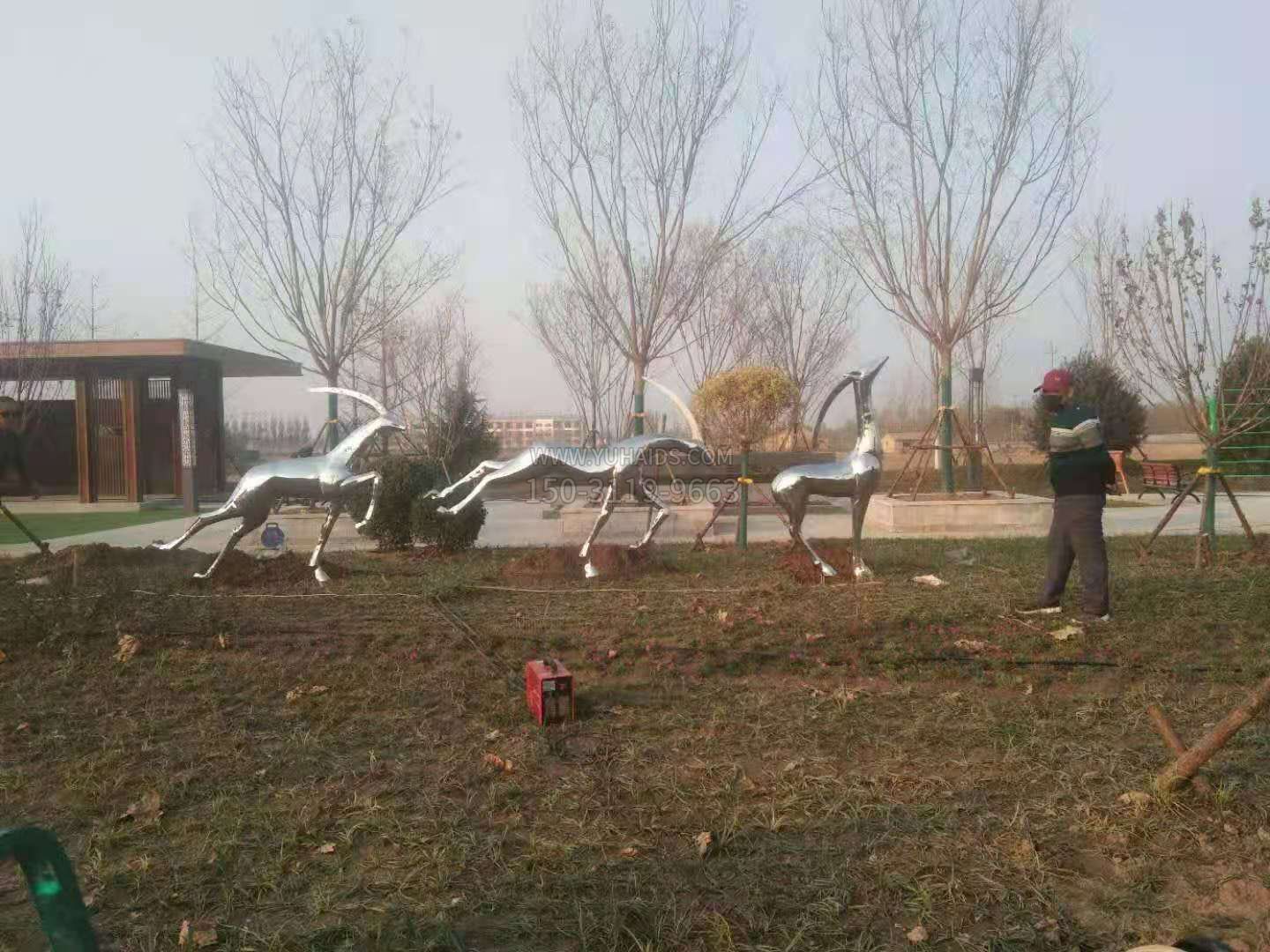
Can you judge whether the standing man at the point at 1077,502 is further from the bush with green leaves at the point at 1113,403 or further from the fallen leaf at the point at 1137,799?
the bush with green leaves at the point at 1113,403

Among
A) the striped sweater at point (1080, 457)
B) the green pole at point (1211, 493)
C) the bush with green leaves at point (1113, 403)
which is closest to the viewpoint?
the striped sweater at point (1080, 457)

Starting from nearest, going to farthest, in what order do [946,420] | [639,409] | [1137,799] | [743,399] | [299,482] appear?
[1137,799] → [299,482] → [639,409] → [946,420] → [743,399]

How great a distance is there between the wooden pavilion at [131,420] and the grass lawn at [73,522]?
1.09m

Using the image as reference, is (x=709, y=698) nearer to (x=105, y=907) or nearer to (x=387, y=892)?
(x=387, y=892)

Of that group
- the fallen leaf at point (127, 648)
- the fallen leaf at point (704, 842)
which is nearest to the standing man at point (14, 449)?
the fallen leaf at point (127, 648)

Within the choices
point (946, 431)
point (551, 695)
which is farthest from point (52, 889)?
point (946, 431)

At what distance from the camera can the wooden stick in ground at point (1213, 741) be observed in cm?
308

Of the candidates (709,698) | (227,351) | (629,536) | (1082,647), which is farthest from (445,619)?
(227,351)

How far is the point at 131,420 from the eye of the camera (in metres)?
21.1

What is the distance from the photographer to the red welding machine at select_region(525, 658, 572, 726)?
4477 mm

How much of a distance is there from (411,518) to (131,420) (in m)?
13.9

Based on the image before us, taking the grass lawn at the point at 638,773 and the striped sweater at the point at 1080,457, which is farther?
the striped sweater at the point at 1080,457

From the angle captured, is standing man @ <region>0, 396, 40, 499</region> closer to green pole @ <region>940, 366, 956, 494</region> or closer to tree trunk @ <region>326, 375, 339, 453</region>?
tree trunk @ <region>326, 375, 339, 453</region>

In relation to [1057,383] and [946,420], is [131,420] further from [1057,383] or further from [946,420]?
[1057,383]
